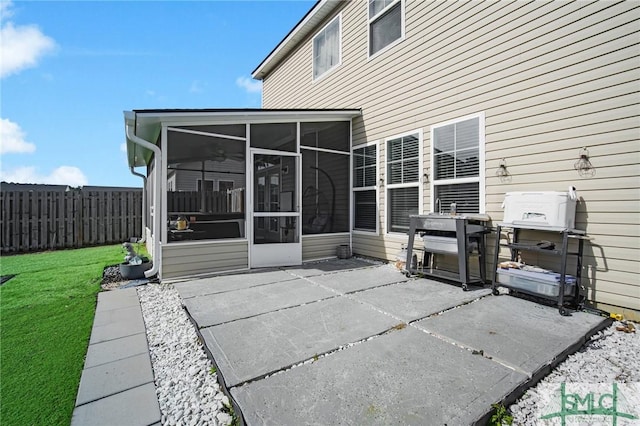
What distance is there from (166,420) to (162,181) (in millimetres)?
3873

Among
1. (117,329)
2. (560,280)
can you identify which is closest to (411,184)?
(560,280)

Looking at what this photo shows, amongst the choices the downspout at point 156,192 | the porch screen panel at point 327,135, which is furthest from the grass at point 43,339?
the porch screen panel at point 327,135

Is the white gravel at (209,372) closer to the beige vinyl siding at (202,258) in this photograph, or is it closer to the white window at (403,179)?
the beige vinyl siding at (202,258)

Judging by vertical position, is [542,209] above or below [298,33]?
below

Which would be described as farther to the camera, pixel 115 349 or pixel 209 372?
pixel 115 349

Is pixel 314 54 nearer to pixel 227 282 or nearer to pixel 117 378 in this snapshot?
pixel 227 282

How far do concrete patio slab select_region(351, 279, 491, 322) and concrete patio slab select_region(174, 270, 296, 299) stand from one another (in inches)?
60.0

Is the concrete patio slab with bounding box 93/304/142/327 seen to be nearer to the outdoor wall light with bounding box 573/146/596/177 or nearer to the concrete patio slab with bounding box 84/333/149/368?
the concrete patio slab with bounding box 84/333/149/368

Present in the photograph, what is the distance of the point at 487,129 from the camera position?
4.09 meters

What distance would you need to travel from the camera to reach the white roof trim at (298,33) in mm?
6834

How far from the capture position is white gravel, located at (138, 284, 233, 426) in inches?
64.7

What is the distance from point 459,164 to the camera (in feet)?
14.7

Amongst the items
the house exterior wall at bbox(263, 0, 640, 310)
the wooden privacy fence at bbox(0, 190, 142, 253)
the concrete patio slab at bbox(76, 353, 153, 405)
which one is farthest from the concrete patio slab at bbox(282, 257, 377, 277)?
the wooden privacy fence at bbox(0, 190, 142, 253)

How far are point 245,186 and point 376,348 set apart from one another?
12.6 feet
